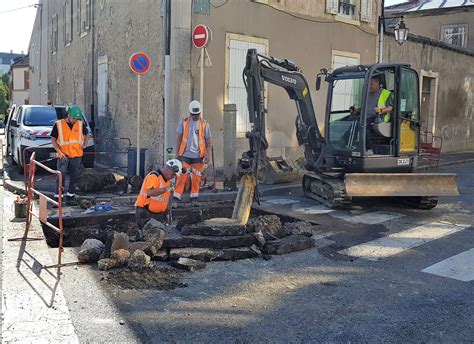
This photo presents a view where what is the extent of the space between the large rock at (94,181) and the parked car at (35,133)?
5.64 ft

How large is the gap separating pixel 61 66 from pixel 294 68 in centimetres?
1586

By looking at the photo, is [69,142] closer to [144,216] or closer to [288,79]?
[144,216]

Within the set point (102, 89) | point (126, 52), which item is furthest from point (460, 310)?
point (102, 89)

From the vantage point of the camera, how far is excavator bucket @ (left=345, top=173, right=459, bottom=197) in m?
8.69

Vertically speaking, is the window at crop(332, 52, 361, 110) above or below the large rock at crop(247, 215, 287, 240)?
above

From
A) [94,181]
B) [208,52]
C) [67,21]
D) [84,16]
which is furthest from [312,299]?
[67,21]

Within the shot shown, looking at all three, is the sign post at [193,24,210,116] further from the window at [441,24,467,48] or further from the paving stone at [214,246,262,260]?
the window at [441,24,467,48]

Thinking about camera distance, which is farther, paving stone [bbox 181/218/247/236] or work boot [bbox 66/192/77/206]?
work boot [bbox 66/192/77/206]

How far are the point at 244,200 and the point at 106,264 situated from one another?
2.49 meters

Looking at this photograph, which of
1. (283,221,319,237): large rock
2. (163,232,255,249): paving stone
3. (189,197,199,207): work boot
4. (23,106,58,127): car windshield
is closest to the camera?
(163,232,255,249): paving stone

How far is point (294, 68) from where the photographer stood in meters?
9.24

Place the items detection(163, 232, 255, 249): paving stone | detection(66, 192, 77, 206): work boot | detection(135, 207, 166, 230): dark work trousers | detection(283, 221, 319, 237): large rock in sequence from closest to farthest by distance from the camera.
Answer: detection(163, 232, 255, 249): paving stone, detection(283, 221, 319, 237): large rock, detection(135, 207, 166, 230): dark work trousers, detection(66, 192, 77, 206): work boot

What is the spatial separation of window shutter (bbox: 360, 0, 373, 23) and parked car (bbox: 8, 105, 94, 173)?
8858 millimetres

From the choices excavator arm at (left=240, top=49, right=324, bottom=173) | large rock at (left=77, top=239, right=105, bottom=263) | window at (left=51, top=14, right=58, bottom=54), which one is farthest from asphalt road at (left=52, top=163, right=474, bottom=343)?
window at (left=51, top=14, right=58, bottom=54)
